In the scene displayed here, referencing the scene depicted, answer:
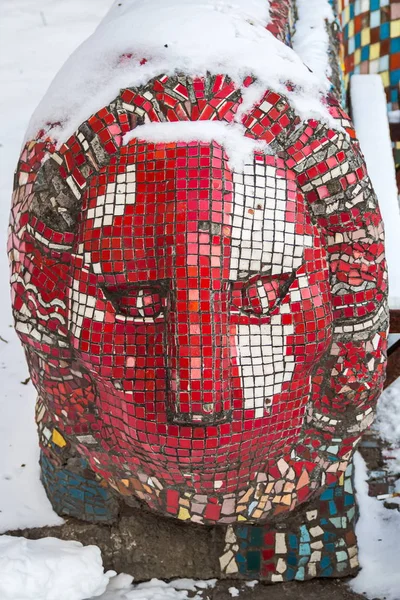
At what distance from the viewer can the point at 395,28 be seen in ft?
12.1

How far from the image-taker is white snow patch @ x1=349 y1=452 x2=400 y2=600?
213 cm

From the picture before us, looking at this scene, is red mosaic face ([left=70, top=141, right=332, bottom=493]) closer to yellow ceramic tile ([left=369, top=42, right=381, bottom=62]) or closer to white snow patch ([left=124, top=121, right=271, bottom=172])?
white snow patch ([left=124, top=121, right=271, bottom=172])

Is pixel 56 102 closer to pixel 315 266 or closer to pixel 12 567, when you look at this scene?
pixel 315 266

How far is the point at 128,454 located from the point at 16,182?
28.9 inches

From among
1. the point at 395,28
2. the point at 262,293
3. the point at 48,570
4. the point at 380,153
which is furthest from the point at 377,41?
the point at 48,570

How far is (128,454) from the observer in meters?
1.86

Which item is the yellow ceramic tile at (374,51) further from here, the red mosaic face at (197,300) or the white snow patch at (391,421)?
the red mosaic face at (197,300)

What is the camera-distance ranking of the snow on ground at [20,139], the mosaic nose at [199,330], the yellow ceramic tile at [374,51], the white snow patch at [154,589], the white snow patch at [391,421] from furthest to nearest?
1. the yellow ceramic tile at [374,51]
2. the white snow patch at [391,421]
3. the snow on ground at [20,139]
4. the white snow patch at [154,589]
5. the mosaic nose at [199,330]

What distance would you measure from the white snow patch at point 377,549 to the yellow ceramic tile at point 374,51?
7.45ft

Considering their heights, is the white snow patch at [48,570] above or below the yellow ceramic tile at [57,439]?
below

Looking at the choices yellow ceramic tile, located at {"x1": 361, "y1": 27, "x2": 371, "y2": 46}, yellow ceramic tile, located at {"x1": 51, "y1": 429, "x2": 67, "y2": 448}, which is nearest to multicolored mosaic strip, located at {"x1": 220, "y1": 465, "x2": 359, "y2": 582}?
yellow ceramic tile, located at {"x1": 51, "y1": 429, "x2": 67, "y2": 448}

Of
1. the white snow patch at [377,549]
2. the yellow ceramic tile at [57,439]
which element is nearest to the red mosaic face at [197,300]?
the yellow ceramic tile at [57,439]

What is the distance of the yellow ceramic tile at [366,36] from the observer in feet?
12.5

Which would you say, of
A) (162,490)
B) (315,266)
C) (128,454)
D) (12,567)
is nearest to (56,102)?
(315,266)
